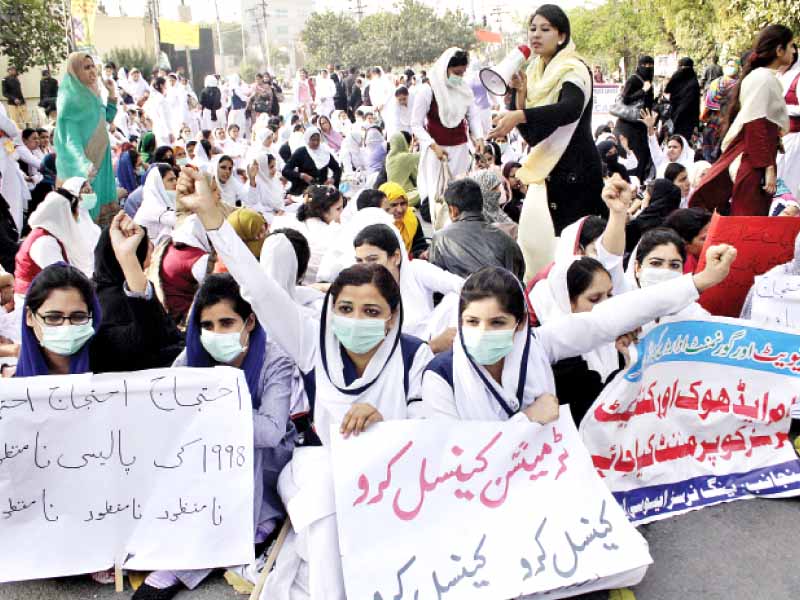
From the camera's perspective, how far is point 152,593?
2.69m

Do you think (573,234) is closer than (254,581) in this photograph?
No

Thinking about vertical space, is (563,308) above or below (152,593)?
above

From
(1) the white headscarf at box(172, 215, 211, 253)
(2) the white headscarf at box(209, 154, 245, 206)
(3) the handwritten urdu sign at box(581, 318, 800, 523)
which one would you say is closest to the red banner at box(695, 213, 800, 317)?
(3) the handwritten urdu sign at box(581, 318, 800, 523)

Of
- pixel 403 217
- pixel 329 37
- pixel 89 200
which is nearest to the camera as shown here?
pixel 403 217

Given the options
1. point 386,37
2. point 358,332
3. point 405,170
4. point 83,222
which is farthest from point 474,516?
point 386,37

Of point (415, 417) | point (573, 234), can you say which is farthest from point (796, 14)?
point (415, 417)

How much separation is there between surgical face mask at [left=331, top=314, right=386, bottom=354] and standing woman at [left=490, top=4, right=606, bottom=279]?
186 cm

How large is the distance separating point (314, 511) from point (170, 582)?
61 centimetres

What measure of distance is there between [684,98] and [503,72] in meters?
6.69

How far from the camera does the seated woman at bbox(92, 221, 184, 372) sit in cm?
315

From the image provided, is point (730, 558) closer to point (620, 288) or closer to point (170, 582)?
point (620, 288)

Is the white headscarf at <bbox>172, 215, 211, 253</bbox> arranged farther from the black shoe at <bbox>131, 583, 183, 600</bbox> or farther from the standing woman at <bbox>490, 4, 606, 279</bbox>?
the black shoe at <bbox>131, 583, 183, 600</bbox>

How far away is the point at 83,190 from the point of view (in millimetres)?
6473

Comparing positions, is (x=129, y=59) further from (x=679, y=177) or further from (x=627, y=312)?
(x=627, y=312)
